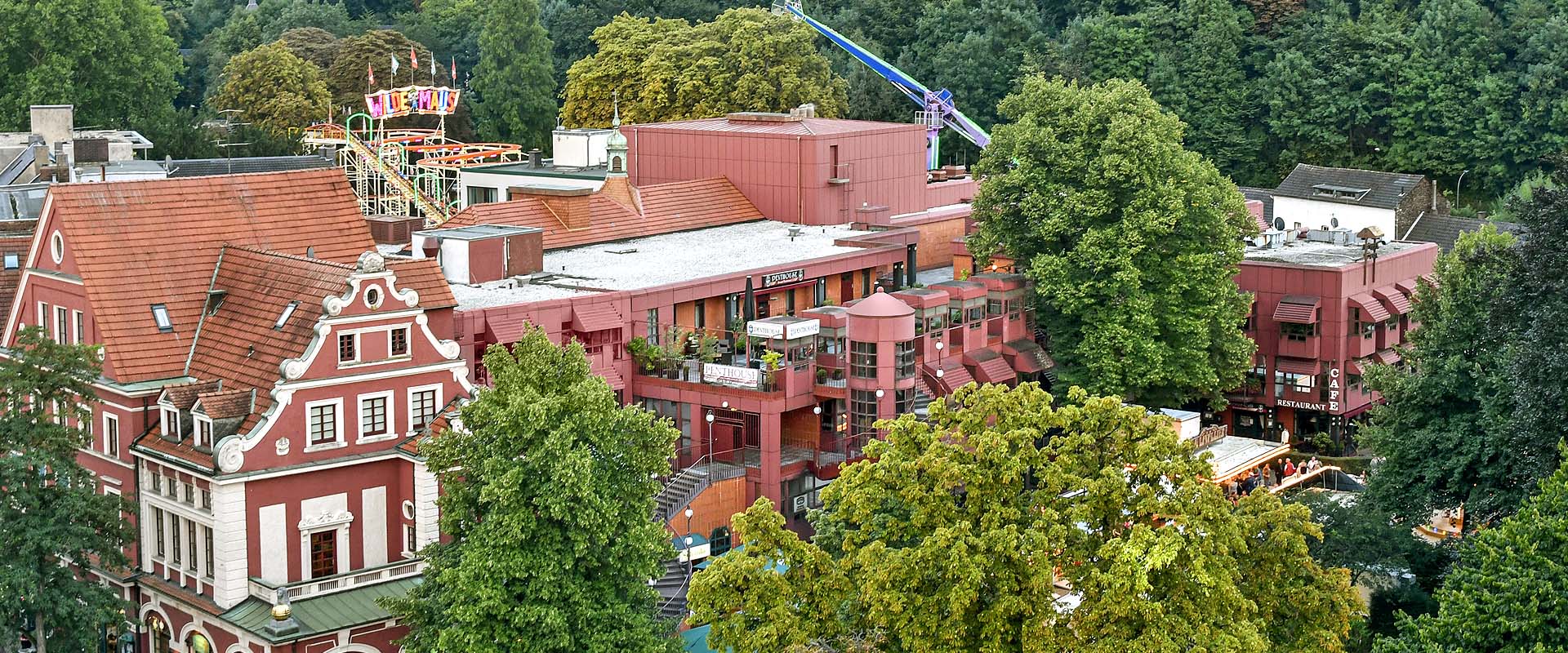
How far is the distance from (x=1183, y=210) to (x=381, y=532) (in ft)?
101

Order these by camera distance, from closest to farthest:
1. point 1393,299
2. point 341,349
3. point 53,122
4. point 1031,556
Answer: point 1031,556, point 341,349, point 1393,299, point 53,122

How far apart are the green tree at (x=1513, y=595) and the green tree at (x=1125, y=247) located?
27642 mm

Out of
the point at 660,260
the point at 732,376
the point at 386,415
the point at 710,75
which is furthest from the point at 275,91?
the point at 386,415

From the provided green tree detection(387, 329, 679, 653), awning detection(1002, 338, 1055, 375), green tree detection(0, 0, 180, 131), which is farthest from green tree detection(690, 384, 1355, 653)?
green tree detection(0, 0, 180, 131)

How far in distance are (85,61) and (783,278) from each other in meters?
73.2

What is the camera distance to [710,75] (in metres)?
113

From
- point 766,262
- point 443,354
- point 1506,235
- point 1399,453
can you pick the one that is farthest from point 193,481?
point 1506,235

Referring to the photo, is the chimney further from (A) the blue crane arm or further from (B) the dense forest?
(A) the blue crane arm

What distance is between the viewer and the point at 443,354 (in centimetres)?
5619

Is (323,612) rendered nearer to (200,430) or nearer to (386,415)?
(386,415)

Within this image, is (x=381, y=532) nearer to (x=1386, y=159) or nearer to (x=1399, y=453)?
(x=1399, y=453)

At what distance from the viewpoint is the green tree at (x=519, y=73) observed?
467 feet

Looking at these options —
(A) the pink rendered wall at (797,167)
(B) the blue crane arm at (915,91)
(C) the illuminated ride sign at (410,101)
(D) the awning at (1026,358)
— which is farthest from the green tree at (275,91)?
(D) the awning at (1026,358)

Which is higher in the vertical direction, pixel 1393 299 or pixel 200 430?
pixel 1393 299
